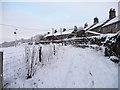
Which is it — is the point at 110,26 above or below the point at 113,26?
above

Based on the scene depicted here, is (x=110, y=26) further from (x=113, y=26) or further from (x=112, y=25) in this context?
(x=113, y=26)

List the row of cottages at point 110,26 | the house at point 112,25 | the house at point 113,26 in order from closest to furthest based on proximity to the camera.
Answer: the house at point 113,26 < the house at point 112,25 < the row of cottages at point 110,26

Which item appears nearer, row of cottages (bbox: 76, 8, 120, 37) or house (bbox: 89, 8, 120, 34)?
house (bbox: 89, 8, 120, 34)

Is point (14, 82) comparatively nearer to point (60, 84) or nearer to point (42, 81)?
point (42, 81)

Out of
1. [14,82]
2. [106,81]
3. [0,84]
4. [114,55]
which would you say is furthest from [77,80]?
[114,55]

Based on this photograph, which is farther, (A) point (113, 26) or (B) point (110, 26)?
(B) point (110, 26)

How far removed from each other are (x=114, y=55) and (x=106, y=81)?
503 centimetres

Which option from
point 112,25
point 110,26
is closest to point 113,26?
point 112,25

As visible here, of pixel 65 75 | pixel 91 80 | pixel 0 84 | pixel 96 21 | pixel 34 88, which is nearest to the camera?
pixel 0 84

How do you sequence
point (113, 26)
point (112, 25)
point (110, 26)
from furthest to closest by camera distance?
point (110, 26), point (112, 25), point (113, 26)

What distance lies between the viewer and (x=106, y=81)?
231 inches

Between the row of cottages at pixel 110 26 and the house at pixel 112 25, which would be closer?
the house at pixel 112 25

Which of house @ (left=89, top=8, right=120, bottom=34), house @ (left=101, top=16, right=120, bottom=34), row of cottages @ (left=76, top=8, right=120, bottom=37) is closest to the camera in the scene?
house @ (left=101, top=16, right=120, bottom=34)

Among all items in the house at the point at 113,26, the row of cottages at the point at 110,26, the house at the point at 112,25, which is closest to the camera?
the house at the point at 113,26
